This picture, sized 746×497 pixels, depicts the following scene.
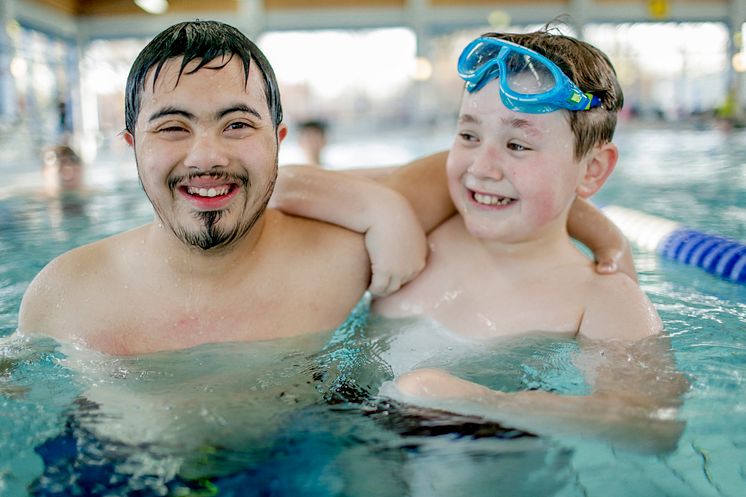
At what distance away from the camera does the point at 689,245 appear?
4.50 m

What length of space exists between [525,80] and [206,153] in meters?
0.96

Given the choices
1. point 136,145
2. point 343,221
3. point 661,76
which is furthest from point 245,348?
point 661,76

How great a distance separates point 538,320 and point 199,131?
1210mm

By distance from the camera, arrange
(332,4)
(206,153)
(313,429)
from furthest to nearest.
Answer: (332,4), (206,153), (313,429)

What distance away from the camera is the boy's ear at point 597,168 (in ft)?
7.52

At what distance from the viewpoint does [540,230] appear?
2311 millimetres

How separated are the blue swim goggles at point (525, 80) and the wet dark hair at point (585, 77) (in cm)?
3

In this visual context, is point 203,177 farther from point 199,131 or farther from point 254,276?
point 254,276

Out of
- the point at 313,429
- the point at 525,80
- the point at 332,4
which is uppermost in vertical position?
the point at 332,4

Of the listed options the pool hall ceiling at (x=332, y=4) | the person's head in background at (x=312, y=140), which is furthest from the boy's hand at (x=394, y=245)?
the pool hall ceiling at (x=332, y=4)

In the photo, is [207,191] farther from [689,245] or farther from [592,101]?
[689,245]

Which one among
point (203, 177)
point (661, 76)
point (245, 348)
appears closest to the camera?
point (203, 177)

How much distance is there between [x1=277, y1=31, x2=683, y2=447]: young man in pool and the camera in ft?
6.83

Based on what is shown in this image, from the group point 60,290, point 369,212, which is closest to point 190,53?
point 369,212
